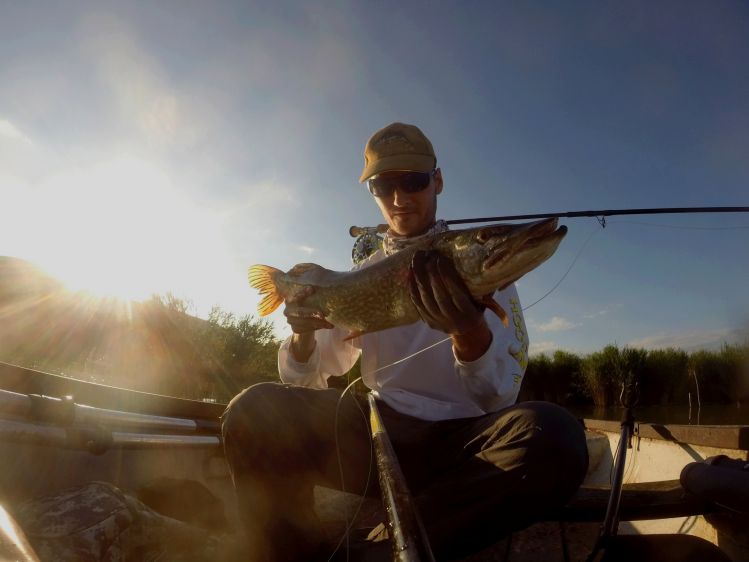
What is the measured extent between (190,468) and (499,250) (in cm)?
273

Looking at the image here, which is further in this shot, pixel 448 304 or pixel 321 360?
pixel 321 360

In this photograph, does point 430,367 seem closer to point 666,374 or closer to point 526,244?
point 526,244

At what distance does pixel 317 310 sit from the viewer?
266 cm

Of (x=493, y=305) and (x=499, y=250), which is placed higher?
(x=499, y=250)

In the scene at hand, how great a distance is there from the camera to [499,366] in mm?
2229

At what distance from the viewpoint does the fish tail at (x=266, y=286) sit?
2.96 m

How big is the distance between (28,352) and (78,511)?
7.95 meters

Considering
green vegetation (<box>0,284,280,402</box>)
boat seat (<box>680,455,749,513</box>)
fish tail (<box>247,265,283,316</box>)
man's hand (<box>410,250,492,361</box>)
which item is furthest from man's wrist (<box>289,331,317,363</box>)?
green vegetation (<box>0,284,280,402</box>)

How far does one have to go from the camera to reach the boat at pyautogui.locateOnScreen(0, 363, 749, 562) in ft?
6.38

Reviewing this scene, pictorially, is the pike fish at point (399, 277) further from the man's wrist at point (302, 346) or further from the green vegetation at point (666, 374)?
the green vegetation at point (666, 374)

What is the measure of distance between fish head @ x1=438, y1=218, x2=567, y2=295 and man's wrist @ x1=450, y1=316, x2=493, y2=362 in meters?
0.17

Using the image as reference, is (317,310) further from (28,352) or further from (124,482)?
(28,352)

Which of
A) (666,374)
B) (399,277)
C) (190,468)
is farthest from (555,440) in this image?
(666,374)

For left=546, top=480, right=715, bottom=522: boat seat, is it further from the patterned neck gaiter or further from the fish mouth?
the patterned neck gaiter
